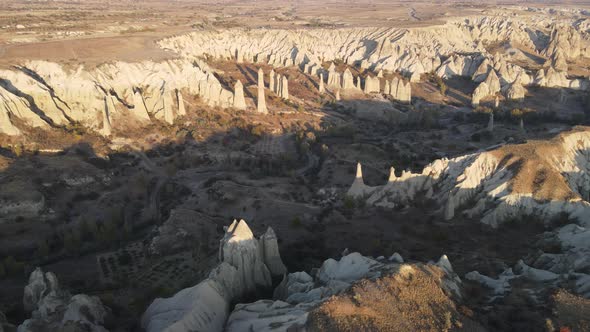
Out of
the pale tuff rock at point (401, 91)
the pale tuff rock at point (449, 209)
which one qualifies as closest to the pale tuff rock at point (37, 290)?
the pale tuff rock at point (449, 209)

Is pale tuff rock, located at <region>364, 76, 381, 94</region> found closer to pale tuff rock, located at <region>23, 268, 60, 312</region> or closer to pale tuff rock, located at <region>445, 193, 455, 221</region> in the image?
pale tuff rock, located at <region>445, 193, 455, 221</region>

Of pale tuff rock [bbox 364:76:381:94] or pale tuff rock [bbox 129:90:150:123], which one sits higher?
pale tuff rock [bbox 129:90:150:123]

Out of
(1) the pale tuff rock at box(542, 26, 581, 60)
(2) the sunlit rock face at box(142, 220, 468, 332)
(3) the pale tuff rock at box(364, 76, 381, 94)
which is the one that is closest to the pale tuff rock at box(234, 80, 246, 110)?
(3) the pale tuff rock at box(364, 76, 381, 94)

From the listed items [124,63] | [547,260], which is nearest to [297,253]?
[547,260]

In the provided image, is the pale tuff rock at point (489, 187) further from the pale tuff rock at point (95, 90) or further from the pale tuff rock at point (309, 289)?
the pale tuff rock at point (95, 90)

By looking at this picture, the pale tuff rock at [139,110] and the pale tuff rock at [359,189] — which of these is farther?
the pale tuff rock at [139,110]

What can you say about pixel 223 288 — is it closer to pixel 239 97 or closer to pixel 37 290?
pixel 37 290
